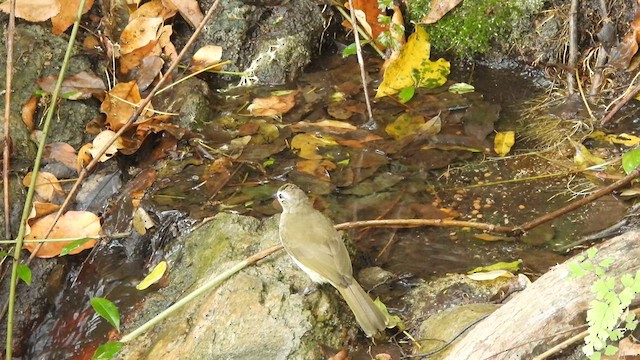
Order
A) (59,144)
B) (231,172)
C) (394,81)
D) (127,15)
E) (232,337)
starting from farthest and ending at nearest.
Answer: (127,15) < (394,81) < (59,144) < (231,172) < (232,337)

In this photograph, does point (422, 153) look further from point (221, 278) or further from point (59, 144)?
point (59, 144)

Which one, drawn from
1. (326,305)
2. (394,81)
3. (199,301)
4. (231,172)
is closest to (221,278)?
(199,301)

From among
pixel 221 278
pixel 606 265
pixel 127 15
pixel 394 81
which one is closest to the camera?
pixel 606 265

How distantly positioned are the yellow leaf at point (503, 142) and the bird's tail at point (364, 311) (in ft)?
6.95

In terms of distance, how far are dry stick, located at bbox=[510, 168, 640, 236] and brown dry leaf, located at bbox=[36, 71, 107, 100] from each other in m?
3.46

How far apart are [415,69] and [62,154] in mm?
2836

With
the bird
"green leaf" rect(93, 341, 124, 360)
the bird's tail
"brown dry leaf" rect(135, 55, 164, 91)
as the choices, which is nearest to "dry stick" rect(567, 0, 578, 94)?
the bird

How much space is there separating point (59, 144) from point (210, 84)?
1.48 m

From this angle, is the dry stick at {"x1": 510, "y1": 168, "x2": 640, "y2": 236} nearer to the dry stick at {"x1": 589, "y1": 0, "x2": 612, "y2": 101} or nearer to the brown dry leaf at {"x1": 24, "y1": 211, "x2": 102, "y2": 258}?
the dry stick at {"x1": 589, "y1": 0, "x2": 612, "y2": 101}

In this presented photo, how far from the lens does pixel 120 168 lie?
5.80 metres

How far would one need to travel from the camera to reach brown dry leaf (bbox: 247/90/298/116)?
20.4 feet

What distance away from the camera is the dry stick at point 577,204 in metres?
4.22

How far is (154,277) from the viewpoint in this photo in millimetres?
4797

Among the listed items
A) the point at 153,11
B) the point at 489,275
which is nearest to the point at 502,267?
the point at 489,275
